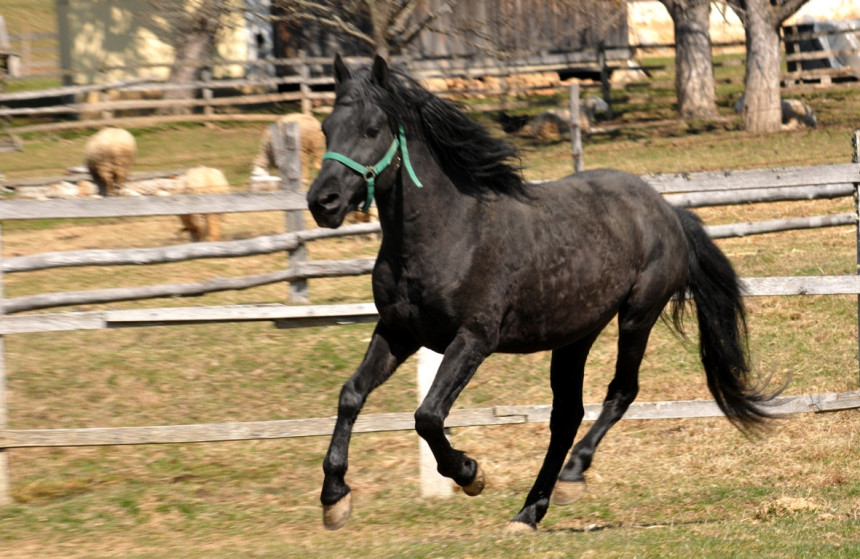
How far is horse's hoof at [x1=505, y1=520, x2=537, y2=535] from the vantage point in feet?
18.1

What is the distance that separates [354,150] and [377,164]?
132 mm

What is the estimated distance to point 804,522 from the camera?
5.43 m

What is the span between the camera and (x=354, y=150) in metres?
4.46

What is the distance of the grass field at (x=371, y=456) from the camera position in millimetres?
5652

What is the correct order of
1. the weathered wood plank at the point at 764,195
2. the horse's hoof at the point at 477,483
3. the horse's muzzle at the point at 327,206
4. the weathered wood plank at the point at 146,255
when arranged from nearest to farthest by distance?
the horse's muzzle at the point at 327,206 < the horse's hoof at the point at 477,483 < the weathered wood plank at the point at 146,255 < the weathered wood plank at the point at 764,195

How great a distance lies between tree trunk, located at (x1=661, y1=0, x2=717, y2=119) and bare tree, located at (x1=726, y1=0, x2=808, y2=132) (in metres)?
1.07

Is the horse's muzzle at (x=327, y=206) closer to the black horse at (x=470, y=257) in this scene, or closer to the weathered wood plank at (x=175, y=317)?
the black horse at (x=470, y=257)

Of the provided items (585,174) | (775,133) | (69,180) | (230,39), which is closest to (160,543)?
(585,174)

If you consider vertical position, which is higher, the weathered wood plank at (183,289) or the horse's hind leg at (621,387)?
the weathered wood plank at (183,289)

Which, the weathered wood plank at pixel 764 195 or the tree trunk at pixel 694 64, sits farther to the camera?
the tree trunk at pixel 694 64

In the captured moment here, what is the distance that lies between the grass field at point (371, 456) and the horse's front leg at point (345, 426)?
1.47 feet

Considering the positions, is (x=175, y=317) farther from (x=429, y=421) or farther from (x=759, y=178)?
(x=759, y=178)

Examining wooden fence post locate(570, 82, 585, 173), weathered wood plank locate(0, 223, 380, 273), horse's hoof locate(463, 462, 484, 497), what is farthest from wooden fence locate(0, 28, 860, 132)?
horse's hoof locate(463, 462, 484, 497)

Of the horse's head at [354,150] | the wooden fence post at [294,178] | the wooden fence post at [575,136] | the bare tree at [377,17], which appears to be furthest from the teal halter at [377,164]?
the bare tree at [377,17]
